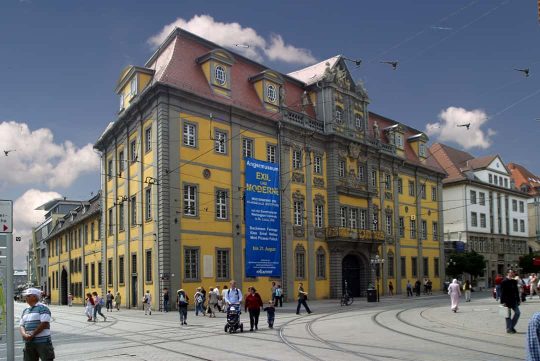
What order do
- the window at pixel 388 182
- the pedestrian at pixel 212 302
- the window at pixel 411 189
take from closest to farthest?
the pedestrian at pixel 212 302 → the window at pixel 388 182 → the window at pixel 411 189

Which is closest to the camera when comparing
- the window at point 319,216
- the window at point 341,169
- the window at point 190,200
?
the window at point 190,200

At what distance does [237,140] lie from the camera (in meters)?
41.4

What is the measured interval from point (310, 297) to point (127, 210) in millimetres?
14795

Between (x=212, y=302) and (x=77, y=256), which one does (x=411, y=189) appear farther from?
(x=212, y=302)

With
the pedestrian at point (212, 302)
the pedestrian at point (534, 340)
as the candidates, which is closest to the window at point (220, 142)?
the pedestrian at point (212, 302)

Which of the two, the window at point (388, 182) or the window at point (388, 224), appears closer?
the window at point (388, 224)

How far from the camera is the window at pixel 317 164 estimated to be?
157 ft

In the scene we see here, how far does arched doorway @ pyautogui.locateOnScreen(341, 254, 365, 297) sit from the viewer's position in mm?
50156

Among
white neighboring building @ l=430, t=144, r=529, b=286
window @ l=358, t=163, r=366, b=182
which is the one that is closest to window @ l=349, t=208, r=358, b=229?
window @ l=358, t=163, r=366, b=182

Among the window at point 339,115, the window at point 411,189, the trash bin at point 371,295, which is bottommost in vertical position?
the trash bin at point 371,295

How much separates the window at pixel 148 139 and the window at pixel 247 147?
21.0 feet

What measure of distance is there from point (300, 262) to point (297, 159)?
7731 mm

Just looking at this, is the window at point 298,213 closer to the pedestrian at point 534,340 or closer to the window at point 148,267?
the window at point 148,267

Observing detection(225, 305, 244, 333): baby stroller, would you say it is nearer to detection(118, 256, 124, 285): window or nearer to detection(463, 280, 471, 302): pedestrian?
detection(463, 280, 471, 302): pedestrian
